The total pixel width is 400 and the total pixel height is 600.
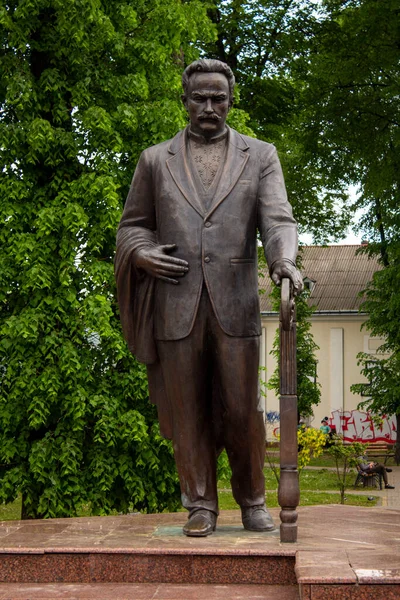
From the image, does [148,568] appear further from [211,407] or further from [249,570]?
[211,407]

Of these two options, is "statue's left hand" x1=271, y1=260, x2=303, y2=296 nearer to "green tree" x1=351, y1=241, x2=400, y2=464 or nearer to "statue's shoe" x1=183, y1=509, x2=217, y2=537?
"statue's shoe" x1=183, y1=509, x2=217, y2=537

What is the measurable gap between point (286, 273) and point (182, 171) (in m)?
0.96

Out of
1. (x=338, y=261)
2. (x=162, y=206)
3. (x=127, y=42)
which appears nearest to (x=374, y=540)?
(x=162, y=206)

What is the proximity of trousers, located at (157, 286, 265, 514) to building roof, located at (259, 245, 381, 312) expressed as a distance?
31.7 metres

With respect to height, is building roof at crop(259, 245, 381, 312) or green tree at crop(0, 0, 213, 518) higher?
building roof at crop(259, 245, 381, 312)

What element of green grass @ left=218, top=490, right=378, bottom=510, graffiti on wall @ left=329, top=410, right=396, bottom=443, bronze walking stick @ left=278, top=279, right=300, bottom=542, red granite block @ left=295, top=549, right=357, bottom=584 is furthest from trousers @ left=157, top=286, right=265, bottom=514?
graffiti on wall @ left=329, top=410, right=396, bottom=443

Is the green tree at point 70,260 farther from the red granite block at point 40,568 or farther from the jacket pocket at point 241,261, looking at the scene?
the red granite block at point 40,568

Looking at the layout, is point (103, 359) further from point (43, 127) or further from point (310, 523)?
point (310, 523)

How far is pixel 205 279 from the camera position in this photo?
6.05 metres

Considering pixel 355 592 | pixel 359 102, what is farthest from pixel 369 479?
pixel 355 592

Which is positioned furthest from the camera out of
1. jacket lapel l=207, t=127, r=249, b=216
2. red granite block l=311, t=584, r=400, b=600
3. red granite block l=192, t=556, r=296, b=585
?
jacket lapel l=207, t=127, r=249, b=216

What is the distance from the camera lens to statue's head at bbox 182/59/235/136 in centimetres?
621

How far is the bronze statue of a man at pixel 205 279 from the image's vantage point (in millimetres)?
6074

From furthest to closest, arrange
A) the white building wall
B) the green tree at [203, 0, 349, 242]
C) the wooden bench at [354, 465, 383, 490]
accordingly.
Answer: the white building wall < the wooden bench at [354, 465, 383, 490] < the green tree at [203, 0, 349, 242]
